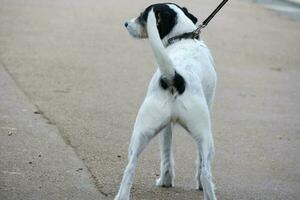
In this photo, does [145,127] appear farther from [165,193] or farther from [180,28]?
[180,28]

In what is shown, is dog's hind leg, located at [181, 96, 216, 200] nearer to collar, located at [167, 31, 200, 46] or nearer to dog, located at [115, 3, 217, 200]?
dog, located at [115, 3, 217, 200]

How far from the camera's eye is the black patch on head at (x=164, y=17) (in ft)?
21.0

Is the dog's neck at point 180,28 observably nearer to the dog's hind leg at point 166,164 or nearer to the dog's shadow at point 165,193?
the dog's hind leg at point 166,164

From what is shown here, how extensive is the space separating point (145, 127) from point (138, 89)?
15.8ft

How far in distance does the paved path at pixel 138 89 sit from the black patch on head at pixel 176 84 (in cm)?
110

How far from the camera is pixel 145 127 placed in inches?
225

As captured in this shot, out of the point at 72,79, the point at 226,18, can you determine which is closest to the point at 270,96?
the point at 72,79

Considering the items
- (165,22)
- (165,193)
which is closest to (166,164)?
(165,193)

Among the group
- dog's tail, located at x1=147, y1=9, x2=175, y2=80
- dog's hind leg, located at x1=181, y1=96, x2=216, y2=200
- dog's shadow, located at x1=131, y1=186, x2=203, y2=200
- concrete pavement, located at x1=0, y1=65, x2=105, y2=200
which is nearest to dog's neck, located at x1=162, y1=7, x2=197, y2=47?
dog's tail, located at x1=147, y1=9, x2=175, y2=80

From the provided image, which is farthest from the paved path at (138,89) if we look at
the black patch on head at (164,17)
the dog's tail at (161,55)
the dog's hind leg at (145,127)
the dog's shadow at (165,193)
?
the black patch on head at (164,17)

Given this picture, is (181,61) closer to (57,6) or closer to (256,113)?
(256,113)

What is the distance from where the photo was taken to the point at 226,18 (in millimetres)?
18219

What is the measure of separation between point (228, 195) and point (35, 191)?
5.13 feet

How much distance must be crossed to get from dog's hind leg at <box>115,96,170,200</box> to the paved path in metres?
0.66
